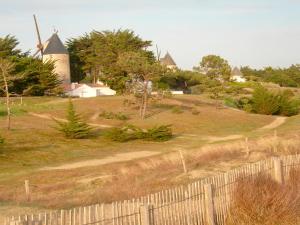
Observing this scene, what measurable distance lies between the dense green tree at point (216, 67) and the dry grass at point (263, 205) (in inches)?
2014

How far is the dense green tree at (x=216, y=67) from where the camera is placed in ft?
205

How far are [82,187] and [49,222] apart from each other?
517 inches

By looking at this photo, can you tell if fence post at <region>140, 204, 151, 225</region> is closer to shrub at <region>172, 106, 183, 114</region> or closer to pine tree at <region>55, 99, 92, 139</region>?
pine tree at <region>55, 99, 92, 139</region>

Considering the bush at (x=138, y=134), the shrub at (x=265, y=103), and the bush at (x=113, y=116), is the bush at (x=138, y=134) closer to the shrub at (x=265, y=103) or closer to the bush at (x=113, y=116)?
the bush at (x=113, y=116)

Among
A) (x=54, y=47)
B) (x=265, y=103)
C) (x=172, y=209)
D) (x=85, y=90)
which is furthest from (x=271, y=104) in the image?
(x=172, y=209)

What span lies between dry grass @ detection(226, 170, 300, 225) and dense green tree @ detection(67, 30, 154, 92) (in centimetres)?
6360

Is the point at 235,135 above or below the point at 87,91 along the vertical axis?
below

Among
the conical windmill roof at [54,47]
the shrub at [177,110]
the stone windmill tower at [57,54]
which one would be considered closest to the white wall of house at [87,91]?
the stone windmill tower at [57,54]

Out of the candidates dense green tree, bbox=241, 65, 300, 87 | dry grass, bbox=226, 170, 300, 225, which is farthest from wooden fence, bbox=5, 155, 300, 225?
dense green tree, bbox=241, 65, 300, 87

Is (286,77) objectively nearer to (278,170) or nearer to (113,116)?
(113,116)

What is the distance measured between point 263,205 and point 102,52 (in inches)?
2949

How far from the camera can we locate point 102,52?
3329 inches

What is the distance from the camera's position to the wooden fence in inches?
329

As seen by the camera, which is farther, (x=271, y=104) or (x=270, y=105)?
(x=271, y=104)
